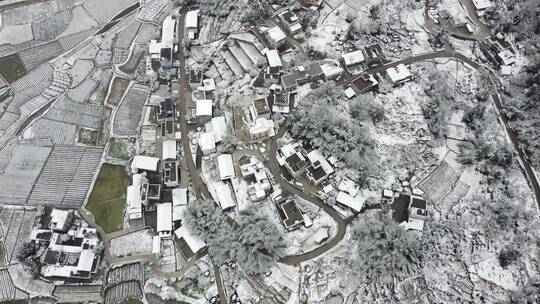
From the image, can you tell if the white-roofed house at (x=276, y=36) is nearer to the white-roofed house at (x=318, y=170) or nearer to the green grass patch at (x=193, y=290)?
the white-roofed house at (x=318, y=170)

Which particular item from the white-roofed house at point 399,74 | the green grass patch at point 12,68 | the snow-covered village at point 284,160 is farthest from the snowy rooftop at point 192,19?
the white-roofed house at point 399,74

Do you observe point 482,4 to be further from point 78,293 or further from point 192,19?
point 78,293

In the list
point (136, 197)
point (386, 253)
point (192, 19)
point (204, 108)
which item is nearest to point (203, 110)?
point (204, 108)

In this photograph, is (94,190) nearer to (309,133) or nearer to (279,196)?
(279,196)

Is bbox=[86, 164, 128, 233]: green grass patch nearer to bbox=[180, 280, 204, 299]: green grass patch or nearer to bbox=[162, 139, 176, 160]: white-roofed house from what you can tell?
bbox=[162, 139, 176, 160]: white-roofed house

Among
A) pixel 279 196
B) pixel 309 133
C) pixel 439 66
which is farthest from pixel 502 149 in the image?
pixel 279 196

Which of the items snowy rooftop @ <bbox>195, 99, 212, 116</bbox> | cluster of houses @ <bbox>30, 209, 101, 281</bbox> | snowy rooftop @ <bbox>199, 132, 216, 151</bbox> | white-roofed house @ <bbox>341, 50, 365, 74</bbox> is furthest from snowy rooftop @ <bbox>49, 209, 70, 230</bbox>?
white-roofed house @ <bbox>341, 50, 365, 74</bbox>
